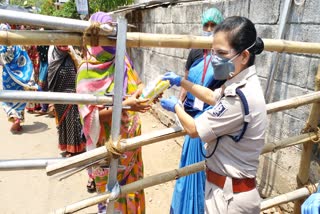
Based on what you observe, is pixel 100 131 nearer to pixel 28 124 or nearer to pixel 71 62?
pixel 71 62

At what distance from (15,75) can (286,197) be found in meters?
4.74

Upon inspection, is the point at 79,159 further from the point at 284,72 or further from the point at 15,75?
the point at 15,75

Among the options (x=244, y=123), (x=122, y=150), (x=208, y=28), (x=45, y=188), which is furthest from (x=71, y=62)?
(x=244, y=123)

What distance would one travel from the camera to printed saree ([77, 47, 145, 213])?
88.8 inches

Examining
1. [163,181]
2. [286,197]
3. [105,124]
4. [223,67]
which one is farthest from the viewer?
[105,124]

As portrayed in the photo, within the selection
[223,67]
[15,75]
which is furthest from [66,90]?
[223,67]

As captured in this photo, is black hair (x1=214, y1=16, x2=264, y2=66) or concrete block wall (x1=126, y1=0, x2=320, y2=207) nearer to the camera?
black hair (x1=214, y1=16, x2=264, y2=66)

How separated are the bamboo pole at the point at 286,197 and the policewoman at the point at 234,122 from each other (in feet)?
1.85

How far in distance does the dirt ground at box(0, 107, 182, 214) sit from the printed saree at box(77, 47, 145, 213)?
0.43 m

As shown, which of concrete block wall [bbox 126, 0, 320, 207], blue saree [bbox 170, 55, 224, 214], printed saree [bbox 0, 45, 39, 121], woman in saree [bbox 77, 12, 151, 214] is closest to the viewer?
woman in saree [bbox 77, 12, 151, 214]

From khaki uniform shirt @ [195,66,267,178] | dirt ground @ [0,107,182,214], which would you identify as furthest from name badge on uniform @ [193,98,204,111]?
dirt ground @ [0,107,182,214]

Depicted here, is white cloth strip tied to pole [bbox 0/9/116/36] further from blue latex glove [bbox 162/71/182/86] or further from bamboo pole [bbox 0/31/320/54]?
blue latex glove [bbox 162/71/182/86]

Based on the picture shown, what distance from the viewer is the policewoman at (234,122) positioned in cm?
141

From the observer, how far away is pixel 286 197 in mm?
2156
